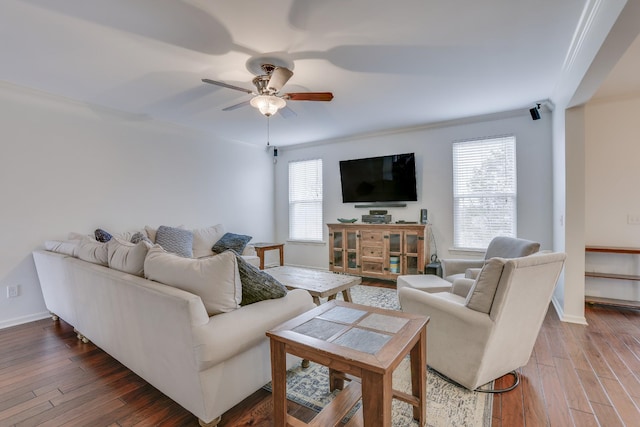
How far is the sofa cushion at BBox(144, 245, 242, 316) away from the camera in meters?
1.62

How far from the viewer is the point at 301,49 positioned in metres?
2.43

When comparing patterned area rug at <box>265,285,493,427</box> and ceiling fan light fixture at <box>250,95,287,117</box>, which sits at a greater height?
ceiling fan light fixture at <box>250,95,287,117</box>

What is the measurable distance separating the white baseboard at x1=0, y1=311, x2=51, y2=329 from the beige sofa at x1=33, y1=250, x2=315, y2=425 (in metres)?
1.72

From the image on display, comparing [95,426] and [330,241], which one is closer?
[95,426]

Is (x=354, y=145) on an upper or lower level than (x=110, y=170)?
upper

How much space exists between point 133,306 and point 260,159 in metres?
4.51

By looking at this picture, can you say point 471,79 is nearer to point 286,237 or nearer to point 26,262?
point 286,237

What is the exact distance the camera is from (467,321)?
→ 1798 millimetres

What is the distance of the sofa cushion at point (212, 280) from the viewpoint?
1617 millimetres

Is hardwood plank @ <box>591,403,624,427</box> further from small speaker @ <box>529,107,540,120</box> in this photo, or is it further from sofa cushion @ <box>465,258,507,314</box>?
small speaker @ <box>529,107,540,120</box>

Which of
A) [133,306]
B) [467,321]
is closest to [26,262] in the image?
[133,306]

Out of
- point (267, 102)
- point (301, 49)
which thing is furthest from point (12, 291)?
point (301, 49)

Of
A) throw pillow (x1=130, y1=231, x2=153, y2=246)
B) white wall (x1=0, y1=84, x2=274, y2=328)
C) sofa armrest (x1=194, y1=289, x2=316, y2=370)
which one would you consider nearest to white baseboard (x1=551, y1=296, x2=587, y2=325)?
sofa armrest (x1=194, y1=289, x2=316, y2=370)

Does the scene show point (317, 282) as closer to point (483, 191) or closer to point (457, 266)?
point (457, 266)
